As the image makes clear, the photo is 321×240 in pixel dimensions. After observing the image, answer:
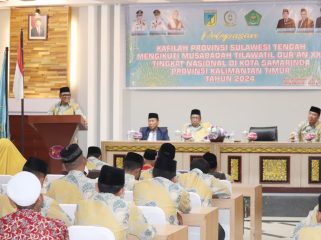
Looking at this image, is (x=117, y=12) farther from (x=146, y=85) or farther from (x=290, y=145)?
(x=290, y=145)

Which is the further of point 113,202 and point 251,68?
point 251,68

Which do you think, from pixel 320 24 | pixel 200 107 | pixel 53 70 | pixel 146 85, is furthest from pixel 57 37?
pixel 320 24

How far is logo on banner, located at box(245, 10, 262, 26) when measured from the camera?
548 inches

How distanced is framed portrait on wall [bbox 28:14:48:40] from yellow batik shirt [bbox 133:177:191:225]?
9.15 m

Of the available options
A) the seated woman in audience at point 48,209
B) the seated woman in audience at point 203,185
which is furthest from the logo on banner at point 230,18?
the seated woman in audience at point 48,209

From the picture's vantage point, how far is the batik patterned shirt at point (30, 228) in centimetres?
381

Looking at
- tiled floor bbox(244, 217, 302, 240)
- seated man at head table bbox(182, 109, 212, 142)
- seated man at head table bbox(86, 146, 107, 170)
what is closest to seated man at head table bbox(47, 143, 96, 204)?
seated man at head table bbox(86, 146, 107, 170)

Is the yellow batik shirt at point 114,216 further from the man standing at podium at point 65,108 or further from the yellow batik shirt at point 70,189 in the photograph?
the man standing at podium at point 65,108

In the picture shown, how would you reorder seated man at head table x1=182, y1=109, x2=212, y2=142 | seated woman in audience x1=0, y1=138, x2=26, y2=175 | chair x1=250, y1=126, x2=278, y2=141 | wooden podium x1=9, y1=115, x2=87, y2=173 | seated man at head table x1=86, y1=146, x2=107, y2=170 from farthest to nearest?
seated man at head table x1=182, y1=109, x2=212, y2=142
chair x1=250, y1=126, x2=278, y2=141
wooden podium x1=9, y1=115, x2=87, y2=173
seated man at head table x1=86, y1=146, x2=107, y2=170
seated woman in audience x1=0, y1=138, x2=26, y2=175

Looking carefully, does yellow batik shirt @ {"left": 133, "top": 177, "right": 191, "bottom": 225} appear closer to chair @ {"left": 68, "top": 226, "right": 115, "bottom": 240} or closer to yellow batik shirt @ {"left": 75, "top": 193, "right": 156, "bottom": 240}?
yellow batik shirt @ {"left": 75, "top": 193, "right": 156, "bottom": 240}

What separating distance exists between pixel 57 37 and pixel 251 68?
11.3 feet

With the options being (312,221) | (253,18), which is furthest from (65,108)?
(312,221)

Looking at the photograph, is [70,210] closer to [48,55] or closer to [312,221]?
[312,221]

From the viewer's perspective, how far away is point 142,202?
5820 millimetres
